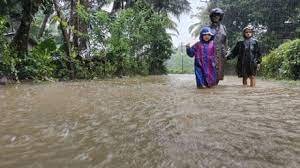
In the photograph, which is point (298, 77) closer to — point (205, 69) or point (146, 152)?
point (205, 69)

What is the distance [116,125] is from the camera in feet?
11.4

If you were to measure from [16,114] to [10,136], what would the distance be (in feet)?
4.16

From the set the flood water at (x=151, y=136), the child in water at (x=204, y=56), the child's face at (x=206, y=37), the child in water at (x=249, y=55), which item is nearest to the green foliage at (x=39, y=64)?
the child in water at (x=204, y=56)

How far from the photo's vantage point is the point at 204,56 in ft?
28.3

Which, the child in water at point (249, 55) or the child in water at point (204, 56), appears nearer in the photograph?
the child in water at point (204, 56)

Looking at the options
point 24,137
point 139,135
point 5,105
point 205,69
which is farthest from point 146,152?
point 205,69

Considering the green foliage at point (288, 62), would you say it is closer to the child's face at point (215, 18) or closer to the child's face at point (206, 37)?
the child's face at point (215, 18)

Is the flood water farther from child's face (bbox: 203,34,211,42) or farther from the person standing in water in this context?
the person standing in water

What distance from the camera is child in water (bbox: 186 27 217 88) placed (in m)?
8.59

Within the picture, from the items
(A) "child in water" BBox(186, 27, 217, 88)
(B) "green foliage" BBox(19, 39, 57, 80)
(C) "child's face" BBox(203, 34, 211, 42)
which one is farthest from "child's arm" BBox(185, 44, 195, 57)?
(B) "green foliage" BBox(19, 39, 57, 80)

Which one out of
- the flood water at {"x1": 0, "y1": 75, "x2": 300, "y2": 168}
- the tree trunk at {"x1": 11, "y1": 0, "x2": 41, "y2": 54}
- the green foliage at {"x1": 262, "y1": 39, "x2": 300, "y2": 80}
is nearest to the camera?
the flood water at {"x1": 0, "y1": 75, "x2": 300, "y2": 168}

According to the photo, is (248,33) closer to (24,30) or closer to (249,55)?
(249,55)

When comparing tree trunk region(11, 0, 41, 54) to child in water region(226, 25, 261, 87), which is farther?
tree trunk region(11, 0, 41, 54)

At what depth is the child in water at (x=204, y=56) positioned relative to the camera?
8586 millimetres
